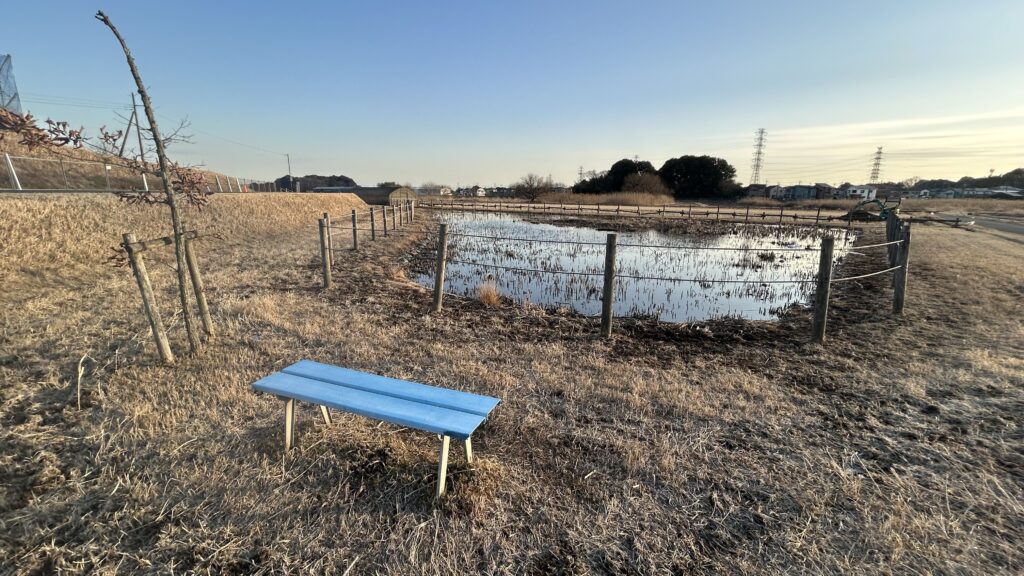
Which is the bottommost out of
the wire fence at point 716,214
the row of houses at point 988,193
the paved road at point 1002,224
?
the paved road at point 1002,224

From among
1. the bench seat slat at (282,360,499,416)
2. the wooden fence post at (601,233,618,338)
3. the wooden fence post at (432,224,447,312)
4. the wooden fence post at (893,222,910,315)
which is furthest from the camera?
the wooden fence post at (432,224,447,312)

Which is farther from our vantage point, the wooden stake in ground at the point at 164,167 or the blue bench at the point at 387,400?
the wooden stake in ground at the point at 164,167

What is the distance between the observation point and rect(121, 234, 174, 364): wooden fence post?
Answer: 12.9 feet

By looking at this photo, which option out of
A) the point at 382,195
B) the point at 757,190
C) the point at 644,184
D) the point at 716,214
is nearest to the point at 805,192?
the point at 757,190

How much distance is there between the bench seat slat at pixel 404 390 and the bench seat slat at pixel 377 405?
5 cm

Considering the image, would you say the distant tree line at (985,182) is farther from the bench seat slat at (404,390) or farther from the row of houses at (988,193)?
the bench seat slat at (404,390)

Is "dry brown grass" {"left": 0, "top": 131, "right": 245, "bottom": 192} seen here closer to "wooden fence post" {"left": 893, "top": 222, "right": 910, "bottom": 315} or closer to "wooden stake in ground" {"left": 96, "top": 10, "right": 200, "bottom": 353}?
"wooden stake in ground" {"left": 96, "top": 10, "right": 200, "bottom": 353}

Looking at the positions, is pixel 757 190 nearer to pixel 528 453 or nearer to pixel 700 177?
pixel 700 177

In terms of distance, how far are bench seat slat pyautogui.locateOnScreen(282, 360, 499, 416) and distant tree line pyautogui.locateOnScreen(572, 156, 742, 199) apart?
5648cm

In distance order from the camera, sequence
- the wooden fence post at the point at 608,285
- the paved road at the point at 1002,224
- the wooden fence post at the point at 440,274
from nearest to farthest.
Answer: the wooden fence post at the point at 608,285
the wooden fence post at the point at 440,274
the paved road at the point at 1002,224

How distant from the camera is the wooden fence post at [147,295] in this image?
3.94 metres

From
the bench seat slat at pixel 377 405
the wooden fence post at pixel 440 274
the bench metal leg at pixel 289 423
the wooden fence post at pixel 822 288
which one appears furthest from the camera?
the wooden fence post at pixel 440 274

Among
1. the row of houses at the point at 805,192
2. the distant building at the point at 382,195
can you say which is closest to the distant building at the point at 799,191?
the row of houses at the point at 805,192

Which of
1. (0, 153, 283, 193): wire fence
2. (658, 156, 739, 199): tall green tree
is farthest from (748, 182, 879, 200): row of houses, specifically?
(0, 153, 283, 193): wire fence
